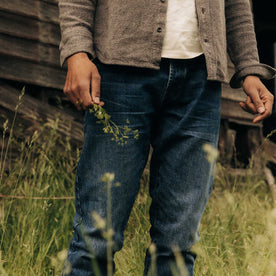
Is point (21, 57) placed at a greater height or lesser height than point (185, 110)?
greater

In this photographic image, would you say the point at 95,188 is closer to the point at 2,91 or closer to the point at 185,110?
the point at 185,110

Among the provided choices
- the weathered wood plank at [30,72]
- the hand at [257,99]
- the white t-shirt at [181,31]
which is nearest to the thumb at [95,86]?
the white t-shirt at [181,31]

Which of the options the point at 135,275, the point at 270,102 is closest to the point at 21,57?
the point at 135,275

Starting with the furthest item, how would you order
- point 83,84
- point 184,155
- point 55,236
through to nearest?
point 55,236 < point 184,155 < point 83,84

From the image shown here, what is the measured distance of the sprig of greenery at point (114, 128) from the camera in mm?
1346

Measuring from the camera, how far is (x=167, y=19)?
4.90 feet

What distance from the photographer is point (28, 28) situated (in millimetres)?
3775

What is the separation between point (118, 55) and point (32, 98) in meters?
2.50

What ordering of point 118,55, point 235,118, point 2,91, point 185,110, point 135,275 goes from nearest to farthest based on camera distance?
point 118,55 → point 185,110 → point 135,275 → point 2,91 → point 235,118

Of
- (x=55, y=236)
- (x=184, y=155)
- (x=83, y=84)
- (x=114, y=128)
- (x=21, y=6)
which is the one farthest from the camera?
(x=21, y=6)

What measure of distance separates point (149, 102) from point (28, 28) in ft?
8.88

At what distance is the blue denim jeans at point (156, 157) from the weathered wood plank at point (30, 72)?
2425 mm

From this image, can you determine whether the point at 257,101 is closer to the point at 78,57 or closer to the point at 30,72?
the point at 78,57

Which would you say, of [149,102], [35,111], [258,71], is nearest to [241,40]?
[258,71]
